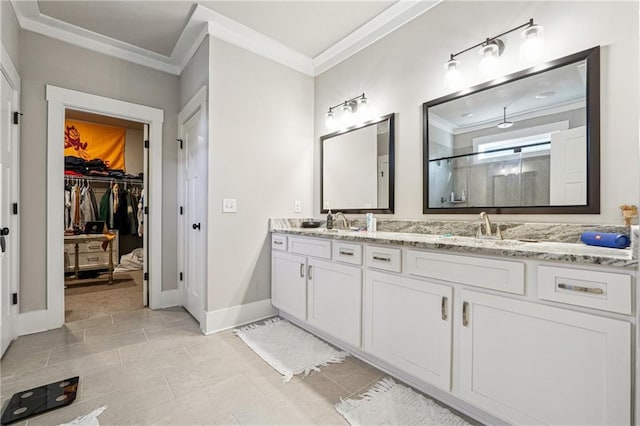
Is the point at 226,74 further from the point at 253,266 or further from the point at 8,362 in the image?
the point at 8,362

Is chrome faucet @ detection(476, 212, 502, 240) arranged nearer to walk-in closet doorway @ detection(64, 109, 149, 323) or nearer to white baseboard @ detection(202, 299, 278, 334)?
white baseboard @ detection(202, 299, 278, 334)

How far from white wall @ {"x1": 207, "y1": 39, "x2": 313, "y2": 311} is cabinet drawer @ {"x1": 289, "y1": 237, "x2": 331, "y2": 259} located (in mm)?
441

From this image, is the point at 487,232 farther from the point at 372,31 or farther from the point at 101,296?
the point at 101,296

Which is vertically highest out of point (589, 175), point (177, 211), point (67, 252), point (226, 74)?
point (226, 74)

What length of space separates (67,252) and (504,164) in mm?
5610

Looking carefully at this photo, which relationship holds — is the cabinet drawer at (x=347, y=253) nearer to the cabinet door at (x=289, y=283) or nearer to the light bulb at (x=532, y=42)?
the cabinet door at (x=289, y=283)

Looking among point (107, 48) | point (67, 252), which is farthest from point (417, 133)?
point (67, 252)

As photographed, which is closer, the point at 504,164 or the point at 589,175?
the point at 589,175

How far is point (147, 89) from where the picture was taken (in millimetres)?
3121

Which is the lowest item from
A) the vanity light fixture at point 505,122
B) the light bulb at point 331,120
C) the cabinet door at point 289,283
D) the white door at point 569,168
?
the cabinet door at point 289,283

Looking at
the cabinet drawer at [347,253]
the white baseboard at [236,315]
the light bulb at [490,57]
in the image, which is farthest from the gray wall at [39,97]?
the light bulb at [490,57]

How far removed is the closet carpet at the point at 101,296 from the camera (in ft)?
9.86

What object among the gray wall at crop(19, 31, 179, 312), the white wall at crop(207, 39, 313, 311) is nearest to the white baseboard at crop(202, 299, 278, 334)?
the white wall at crop(207, 39, 313, 311)

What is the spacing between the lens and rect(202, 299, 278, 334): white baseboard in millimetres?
2518
